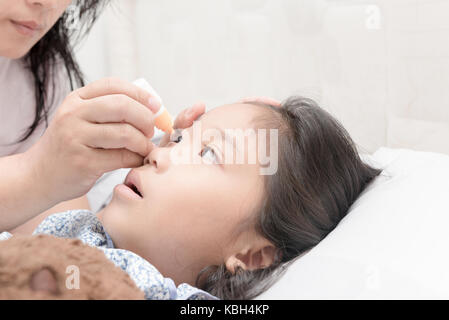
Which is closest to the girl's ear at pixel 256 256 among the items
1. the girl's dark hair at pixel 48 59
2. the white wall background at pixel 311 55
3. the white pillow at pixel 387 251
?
the white pillow at pixel 387 251

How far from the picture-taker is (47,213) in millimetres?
1113

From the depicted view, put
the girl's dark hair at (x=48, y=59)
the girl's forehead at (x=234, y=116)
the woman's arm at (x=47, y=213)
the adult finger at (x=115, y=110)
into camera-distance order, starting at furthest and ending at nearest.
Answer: the girl's dark hair at (x=48, y=59) < the woman's arm at (x=47, y=213) < the girl's forehead at (x=234, y=116) < the adult finger at (x=115, y=110)

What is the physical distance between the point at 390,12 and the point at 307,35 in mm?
241

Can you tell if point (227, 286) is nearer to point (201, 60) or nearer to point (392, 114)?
point (392, 114)

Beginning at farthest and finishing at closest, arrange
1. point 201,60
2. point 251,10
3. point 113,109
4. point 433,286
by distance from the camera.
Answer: point 201,60 → point 251,10 → point 113,109 → point 433,286

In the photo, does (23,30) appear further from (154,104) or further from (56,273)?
(56,273)

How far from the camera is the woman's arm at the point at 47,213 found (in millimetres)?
1070

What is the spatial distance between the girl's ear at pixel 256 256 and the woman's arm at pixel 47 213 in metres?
0.46

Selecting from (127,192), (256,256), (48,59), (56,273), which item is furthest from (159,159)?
(48,59)

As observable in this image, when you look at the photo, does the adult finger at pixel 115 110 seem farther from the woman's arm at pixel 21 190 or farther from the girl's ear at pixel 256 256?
the girl's ear at pixel 256 256

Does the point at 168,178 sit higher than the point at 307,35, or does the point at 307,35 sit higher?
the point at 307,35

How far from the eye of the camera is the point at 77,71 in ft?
4.27

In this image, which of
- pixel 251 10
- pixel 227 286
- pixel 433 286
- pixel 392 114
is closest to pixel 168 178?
pixel 227 286

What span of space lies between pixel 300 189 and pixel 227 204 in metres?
0.13
